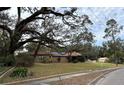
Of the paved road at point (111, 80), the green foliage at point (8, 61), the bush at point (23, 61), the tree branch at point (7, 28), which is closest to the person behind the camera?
the paved road at point (111, 80)

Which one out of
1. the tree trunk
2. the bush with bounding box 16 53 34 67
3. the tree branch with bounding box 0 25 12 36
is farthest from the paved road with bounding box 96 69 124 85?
the tree branch with bounding box 0 25 12 36

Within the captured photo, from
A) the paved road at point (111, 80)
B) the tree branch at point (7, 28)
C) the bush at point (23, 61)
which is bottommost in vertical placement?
the paved road at point (111, 80)

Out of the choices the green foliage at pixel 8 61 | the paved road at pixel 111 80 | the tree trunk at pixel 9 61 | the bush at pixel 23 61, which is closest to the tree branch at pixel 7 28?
the bush at pixel 23 61

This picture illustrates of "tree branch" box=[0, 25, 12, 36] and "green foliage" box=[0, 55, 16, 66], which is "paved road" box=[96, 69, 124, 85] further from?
"tree branch" box=[0, 25, 12, 36]

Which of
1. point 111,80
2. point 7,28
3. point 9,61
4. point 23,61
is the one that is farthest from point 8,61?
point 111,80

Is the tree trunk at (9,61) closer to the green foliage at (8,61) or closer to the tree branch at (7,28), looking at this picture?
the green foliage at (8,61)

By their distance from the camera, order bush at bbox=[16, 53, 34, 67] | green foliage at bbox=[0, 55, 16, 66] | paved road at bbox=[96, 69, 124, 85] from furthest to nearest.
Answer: bush at bbox=[16, 53, 34, 67] → green foliage at bbox=[0, 55, 16, 66] → paved road at bbox=[96, 69, 124, 85]

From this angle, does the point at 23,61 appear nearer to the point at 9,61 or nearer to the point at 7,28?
the point at 9,61

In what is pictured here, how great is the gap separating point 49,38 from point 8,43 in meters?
3.99
